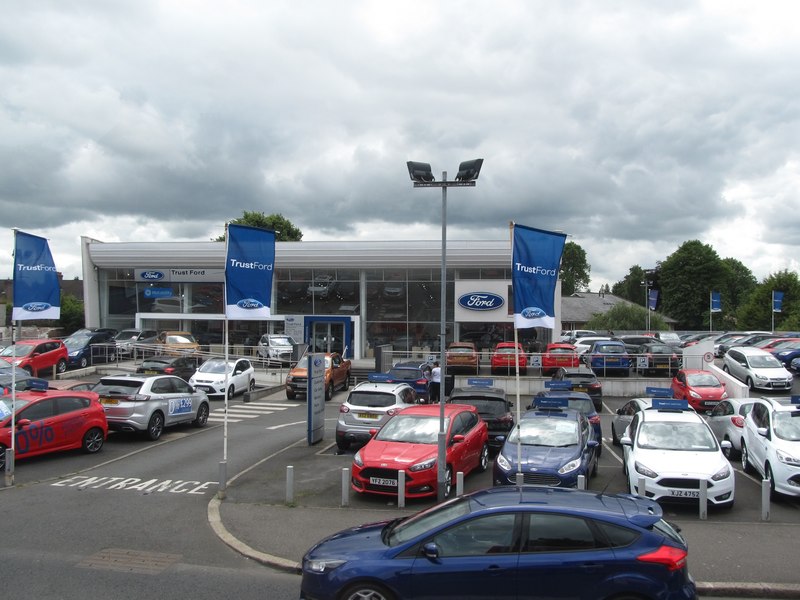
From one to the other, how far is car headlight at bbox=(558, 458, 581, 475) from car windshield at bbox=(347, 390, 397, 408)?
6122mm

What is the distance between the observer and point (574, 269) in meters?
108

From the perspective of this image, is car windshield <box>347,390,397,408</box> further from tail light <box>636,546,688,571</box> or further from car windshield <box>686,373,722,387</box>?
car windshield <box>686,373,722,387</box>

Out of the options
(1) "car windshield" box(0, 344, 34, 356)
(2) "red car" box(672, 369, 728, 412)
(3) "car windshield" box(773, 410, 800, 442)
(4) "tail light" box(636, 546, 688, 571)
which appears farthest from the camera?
(1) "car windshield" box(0, 344, 34, 356)

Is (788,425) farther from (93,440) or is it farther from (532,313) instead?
(93,440)

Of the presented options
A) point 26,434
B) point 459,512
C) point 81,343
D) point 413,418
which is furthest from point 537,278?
point 81,343

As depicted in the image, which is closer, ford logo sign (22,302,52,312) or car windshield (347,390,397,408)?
ford logo sign (22,302,52,312)

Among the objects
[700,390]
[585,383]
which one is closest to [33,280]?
[585,383]

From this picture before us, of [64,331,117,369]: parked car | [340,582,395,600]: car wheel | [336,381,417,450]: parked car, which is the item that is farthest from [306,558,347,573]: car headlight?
[64,331,117,369]: parked car

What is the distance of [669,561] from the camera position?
563cm

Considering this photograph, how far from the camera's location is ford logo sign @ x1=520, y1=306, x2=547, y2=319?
439 inches

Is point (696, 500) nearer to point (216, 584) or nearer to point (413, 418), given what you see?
point (413, 418)

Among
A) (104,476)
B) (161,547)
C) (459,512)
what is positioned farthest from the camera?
(104,476)

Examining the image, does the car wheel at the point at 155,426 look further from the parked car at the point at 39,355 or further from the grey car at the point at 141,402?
the parked car at the point at 39,355

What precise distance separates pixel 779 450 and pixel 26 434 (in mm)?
14392
